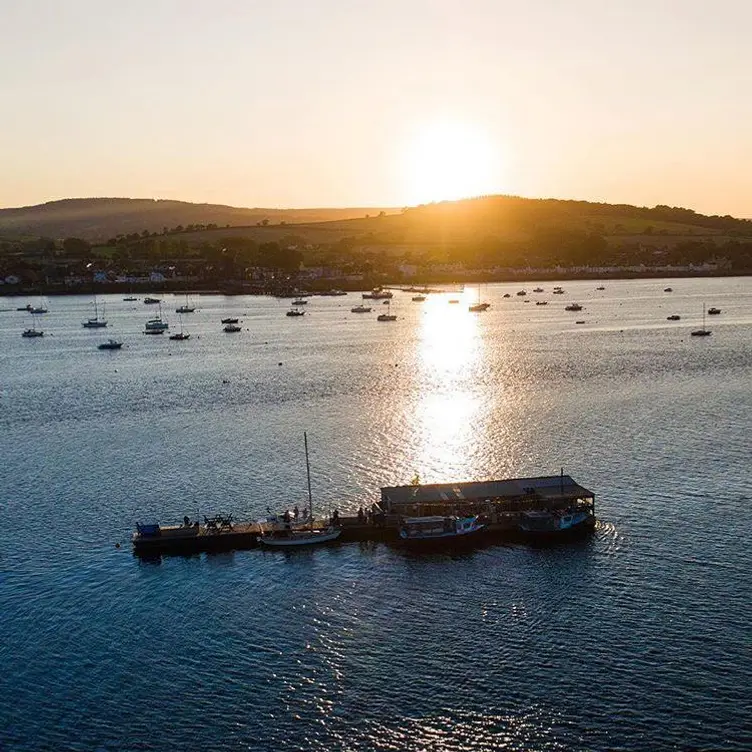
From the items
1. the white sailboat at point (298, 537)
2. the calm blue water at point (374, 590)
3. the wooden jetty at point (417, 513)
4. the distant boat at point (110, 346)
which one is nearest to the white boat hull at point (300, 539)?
the white sailboat at point (298, 537)

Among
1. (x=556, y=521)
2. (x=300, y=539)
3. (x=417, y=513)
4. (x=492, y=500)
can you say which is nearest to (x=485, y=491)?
(x=492, y=500)

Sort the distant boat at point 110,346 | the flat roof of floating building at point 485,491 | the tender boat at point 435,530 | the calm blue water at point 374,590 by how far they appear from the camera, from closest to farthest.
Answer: the calm blue water at point 374,590 < the tender boat at point 435,530 < the flat roof of floating building at point 485,491 < the distant boat at point 110,346

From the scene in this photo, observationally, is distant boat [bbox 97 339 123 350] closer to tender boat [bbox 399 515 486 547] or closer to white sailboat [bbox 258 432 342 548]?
white sailboat [bbox 258 432 342 548]

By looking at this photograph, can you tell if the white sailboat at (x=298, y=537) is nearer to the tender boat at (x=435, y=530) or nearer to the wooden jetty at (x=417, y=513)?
the wooden jetty at (x=417, y=513)

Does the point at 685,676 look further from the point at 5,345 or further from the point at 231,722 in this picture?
the point at 5,345

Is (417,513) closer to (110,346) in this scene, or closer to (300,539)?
(300,539)

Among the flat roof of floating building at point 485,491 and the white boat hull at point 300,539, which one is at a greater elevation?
the flat roof of floating building at point 485,491

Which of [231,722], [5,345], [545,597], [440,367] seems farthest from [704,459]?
[5,345]

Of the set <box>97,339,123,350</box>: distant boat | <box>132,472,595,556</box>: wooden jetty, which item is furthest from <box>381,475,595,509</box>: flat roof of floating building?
<box>97,339,123,350</box>: distant boat
